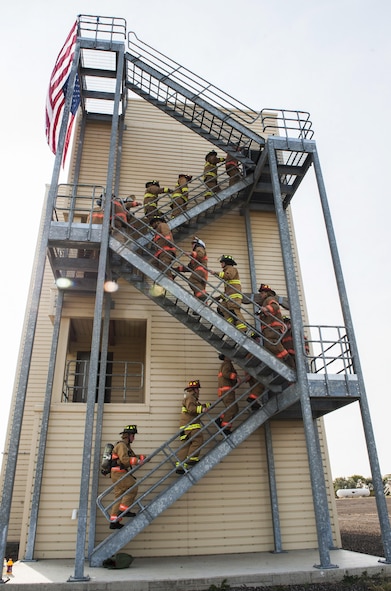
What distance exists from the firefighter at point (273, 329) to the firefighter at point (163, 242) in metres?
2.41

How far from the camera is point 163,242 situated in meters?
10.4

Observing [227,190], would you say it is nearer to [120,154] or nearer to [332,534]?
[120,154]

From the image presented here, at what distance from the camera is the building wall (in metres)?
9.43

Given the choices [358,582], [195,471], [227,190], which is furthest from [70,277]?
[358,582]

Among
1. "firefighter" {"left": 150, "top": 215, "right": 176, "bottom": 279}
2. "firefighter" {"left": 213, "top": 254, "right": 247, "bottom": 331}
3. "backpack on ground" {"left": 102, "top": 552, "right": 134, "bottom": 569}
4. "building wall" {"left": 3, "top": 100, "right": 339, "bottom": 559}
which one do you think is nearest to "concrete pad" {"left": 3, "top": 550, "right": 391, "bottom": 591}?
"backpack on ground" {"left": 102, "top": 552, "right": 134, "bottom": 569}

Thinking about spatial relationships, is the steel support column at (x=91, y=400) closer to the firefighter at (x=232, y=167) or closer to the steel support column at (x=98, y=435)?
the steel support column at (x=98, y=435)

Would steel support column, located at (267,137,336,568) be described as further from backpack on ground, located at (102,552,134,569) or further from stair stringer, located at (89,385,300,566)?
backpack on ground, located at (102,552,134,569)

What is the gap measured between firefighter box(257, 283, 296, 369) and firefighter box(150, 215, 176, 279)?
2411 millimetres

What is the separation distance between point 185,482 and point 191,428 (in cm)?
117

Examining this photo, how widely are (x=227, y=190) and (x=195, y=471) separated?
7857 mm

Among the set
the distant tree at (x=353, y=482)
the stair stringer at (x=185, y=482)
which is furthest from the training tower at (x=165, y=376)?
the distant tree at (x=353, y=482)

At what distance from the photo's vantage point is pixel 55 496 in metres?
9.32

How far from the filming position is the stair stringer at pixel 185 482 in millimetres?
7977

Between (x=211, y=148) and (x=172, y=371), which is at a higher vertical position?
(x=211, y=148)
